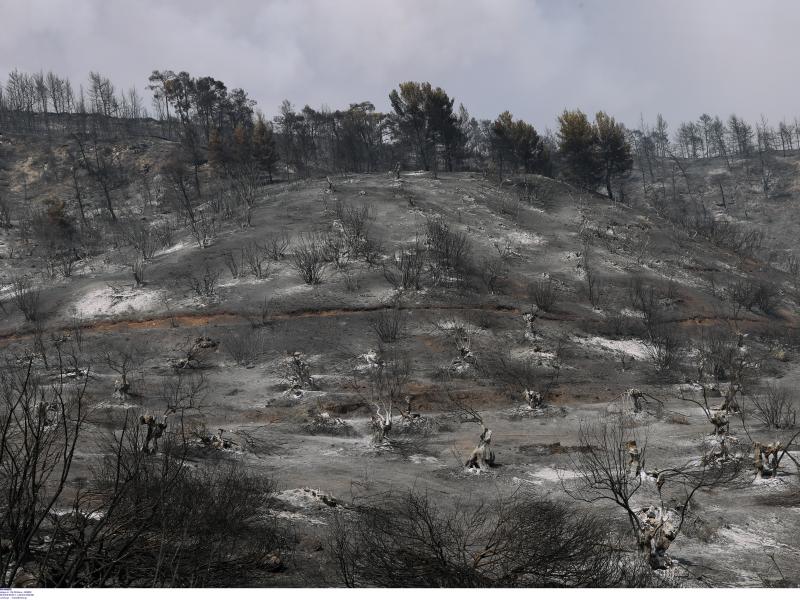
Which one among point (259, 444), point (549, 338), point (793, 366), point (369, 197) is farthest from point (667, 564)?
point (369, 197)

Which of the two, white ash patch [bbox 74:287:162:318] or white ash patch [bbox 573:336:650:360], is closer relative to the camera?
white ash patch [bbox 573:336:650:360]

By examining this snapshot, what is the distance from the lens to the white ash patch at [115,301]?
3253 cm

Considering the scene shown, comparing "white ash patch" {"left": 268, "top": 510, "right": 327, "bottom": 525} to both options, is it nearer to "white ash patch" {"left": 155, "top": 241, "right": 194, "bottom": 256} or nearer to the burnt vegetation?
the burnt vegetation

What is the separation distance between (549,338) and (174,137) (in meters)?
77.6

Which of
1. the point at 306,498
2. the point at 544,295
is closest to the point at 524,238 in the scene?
the point at 544,295

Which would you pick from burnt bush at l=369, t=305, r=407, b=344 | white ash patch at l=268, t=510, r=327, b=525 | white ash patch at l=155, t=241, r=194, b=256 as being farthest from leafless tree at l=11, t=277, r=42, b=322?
white ash patch at l=268, t=510, r=327, b=525

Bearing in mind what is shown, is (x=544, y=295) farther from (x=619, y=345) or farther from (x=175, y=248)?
(x=175, y=248)

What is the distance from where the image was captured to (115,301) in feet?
110

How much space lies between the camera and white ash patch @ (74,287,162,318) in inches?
1281

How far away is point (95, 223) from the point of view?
196 ft

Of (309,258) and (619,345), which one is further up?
(309,258)

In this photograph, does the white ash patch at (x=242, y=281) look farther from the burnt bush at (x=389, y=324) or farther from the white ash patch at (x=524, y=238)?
the white ash patch at (x=524, y=238)

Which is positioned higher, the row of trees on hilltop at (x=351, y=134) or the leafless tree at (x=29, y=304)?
the row of trees on hilltop at (x=351, y=134)

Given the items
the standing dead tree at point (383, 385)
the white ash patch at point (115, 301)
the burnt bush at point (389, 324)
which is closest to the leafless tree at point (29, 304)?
the white ash patch at point (115, 301)
